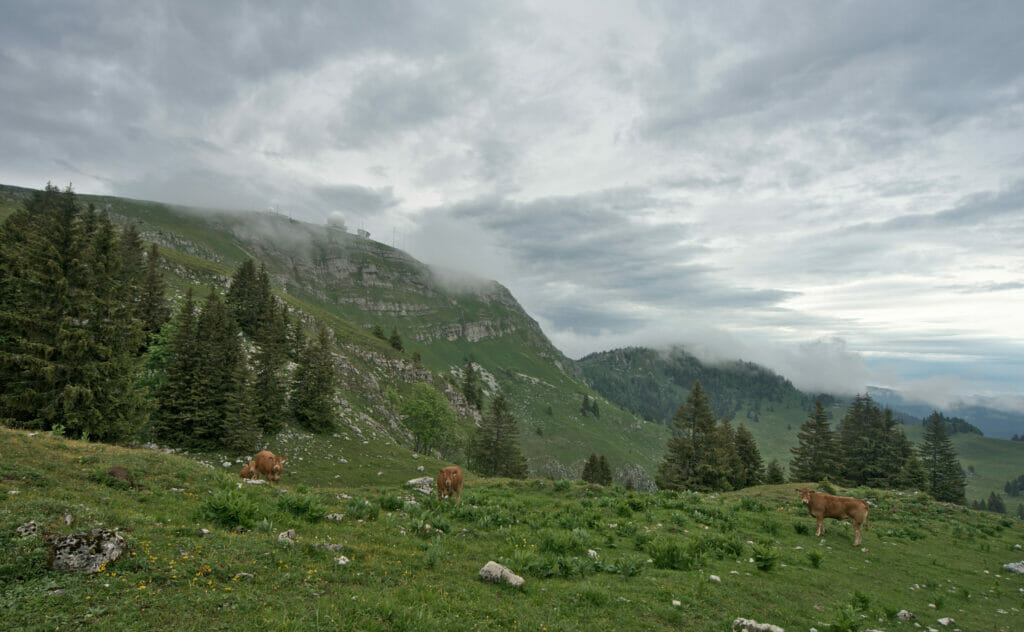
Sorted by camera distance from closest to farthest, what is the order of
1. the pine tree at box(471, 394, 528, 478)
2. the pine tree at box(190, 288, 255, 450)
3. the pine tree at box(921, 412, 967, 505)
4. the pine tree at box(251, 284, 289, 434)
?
the pine tree at box(190, 288, 255, 450) → the pine tree at box(251, 284, 289, 434) → the pine tree at box(921, 412, 967, 505) → the pine tree at box(471, 394, 528, 478)

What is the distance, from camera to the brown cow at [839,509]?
702 inches

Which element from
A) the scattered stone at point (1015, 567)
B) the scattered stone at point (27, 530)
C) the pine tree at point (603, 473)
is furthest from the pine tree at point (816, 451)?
the scattered stone at point (27, 530)

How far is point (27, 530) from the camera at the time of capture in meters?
7.70

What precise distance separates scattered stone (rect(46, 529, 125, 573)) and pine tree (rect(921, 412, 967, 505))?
103134mm

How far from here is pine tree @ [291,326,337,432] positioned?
51656mm

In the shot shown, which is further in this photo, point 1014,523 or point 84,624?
point 1014,523

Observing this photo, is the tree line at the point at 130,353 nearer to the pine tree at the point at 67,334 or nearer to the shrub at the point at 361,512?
the pine tree at the point at 67,334

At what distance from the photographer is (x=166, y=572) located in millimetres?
7715

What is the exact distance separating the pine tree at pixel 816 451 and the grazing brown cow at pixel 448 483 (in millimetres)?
67901

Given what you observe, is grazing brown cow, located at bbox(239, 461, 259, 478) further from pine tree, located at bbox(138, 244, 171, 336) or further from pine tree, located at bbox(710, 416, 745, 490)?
pine tree, located at bbox(710, 416, 745, 490)

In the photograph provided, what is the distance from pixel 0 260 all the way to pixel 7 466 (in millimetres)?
31356

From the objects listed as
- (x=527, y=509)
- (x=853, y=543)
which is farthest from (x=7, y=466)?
(x=853, y=543)

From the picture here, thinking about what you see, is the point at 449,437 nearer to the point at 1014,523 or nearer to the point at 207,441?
the point at 207,441

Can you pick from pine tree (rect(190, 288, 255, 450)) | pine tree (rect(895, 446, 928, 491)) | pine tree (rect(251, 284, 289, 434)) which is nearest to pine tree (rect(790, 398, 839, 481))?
pine tree (rect(895, 446, 928, 491))
